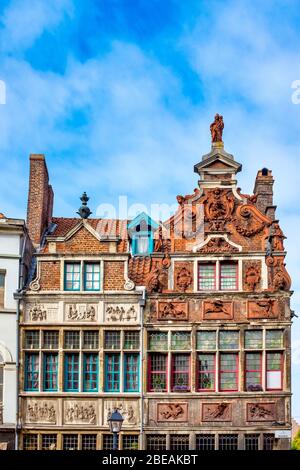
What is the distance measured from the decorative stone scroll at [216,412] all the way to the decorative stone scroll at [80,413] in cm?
337

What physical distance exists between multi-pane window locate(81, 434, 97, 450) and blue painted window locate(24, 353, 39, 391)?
2115mm

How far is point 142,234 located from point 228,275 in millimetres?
3436

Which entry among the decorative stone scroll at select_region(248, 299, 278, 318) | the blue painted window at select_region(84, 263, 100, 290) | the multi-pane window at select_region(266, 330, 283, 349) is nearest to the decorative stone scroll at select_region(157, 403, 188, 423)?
the multi-pane window at select_region(266, 330, 283, 349)

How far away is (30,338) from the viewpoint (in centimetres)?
3375

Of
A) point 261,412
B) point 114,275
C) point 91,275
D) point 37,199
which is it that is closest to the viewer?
point 261,412

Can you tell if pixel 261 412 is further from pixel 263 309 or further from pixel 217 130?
pixel 217 130

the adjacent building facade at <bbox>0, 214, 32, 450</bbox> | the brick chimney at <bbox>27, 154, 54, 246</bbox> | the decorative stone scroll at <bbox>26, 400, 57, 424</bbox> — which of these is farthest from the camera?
the brick chimney at <bbox>27, 154, 54, 246</bbox>

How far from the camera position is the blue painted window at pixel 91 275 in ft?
112

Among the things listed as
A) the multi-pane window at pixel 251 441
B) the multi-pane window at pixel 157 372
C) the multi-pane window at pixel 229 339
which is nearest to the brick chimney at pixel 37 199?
the multi-pane window at pixel 157 372

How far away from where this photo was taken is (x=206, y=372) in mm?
33219

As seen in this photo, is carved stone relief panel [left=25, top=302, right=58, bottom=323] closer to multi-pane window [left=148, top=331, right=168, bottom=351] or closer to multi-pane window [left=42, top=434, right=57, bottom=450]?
multi-pane window [left=148, top=331, right=168, bottom=351]

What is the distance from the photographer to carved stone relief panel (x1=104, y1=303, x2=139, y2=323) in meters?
33.5

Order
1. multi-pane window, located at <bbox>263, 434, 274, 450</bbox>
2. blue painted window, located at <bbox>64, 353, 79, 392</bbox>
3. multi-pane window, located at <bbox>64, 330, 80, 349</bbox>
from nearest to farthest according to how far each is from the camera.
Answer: multi-pane window, located at <bbox>263, 434, 274, 450</bbox>, blue painted window, located at <bbox>64, 353, 79, 392</bbox>, multi-pane window, located at <bbox>64, 330, 80, 349</bbox>

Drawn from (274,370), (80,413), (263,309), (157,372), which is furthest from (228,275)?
(80,413)
